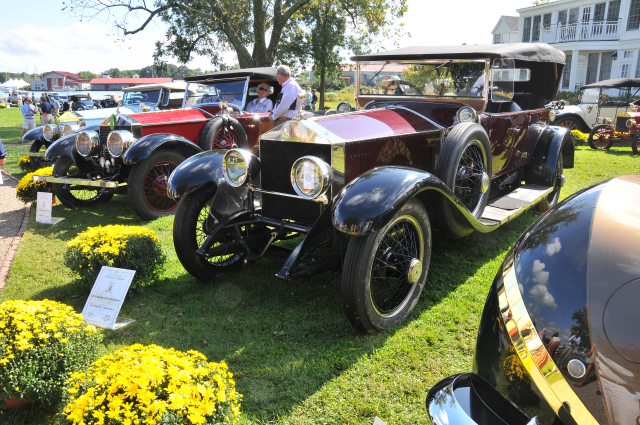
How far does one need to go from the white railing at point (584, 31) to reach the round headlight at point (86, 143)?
25.8 m

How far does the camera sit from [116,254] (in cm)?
365

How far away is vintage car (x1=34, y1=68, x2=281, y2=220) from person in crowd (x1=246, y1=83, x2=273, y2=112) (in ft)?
0.44

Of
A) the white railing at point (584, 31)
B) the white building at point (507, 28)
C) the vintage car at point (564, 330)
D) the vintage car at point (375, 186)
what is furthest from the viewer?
the white building at point (507, 28)

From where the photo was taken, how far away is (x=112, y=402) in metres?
1.69

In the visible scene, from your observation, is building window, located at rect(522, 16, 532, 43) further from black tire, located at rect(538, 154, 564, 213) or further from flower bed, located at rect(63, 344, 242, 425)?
flower bed, located at rect(63, 344, 242, 425)

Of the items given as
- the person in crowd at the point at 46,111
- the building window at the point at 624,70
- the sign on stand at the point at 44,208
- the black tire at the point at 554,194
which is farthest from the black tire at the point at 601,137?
the person in crowd at the point at 46,111

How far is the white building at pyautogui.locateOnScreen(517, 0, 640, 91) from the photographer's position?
22.5 metres

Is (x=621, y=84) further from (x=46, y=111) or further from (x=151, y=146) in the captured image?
(x=46, y=111)

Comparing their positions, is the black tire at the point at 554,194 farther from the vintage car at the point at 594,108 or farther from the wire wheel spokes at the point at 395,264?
the vintage car at the point at 594,108

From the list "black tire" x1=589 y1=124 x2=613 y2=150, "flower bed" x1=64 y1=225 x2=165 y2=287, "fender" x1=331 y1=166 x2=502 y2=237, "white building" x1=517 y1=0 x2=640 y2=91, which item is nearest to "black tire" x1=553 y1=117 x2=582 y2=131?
"black tire" x1=589 y1=124 x2=613 y2=150

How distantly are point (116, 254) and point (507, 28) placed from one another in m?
36.9

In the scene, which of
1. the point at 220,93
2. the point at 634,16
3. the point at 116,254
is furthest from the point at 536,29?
the point at 116,254

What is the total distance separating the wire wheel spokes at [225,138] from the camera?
718cm

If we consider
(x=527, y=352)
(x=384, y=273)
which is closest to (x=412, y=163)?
(x=384, y=273)
